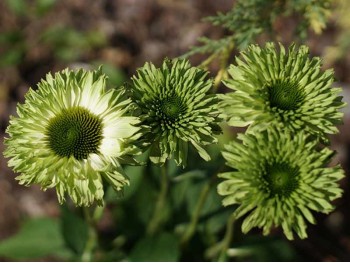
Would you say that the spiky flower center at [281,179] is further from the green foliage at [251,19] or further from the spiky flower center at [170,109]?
the green foliage at [251,19]

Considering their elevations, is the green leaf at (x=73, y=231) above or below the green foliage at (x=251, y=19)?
below

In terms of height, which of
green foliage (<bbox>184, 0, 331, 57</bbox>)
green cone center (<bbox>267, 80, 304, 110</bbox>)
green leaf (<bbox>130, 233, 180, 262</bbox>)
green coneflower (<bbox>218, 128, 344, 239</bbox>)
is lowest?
green leaf (<bbox>130, 233, 180, 262</bbox>)

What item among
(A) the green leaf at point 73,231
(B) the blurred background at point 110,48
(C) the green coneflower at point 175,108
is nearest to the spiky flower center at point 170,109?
(C) the green coneflower at point 175,108

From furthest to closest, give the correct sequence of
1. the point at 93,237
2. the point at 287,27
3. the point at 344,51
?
the point at 287,27
the point at 344,51
the point at 93,237

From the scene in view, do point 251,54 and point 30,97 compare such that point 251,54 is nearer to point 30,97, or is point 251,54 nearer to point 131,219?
point 30,97

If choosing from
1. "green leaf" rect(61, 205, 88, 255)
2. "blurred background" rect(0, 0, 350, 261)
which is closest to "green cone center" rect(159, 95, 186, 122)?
"green leaf" rect(61, 205, 88, 255)

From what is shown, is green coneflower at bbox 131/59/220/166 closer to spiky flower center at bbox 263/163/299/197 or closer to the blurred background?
spiky flower center at bbox 263/163/299/197

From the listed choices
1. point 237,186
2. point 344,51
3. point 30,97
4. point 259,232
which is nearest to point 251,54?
point 237,186
